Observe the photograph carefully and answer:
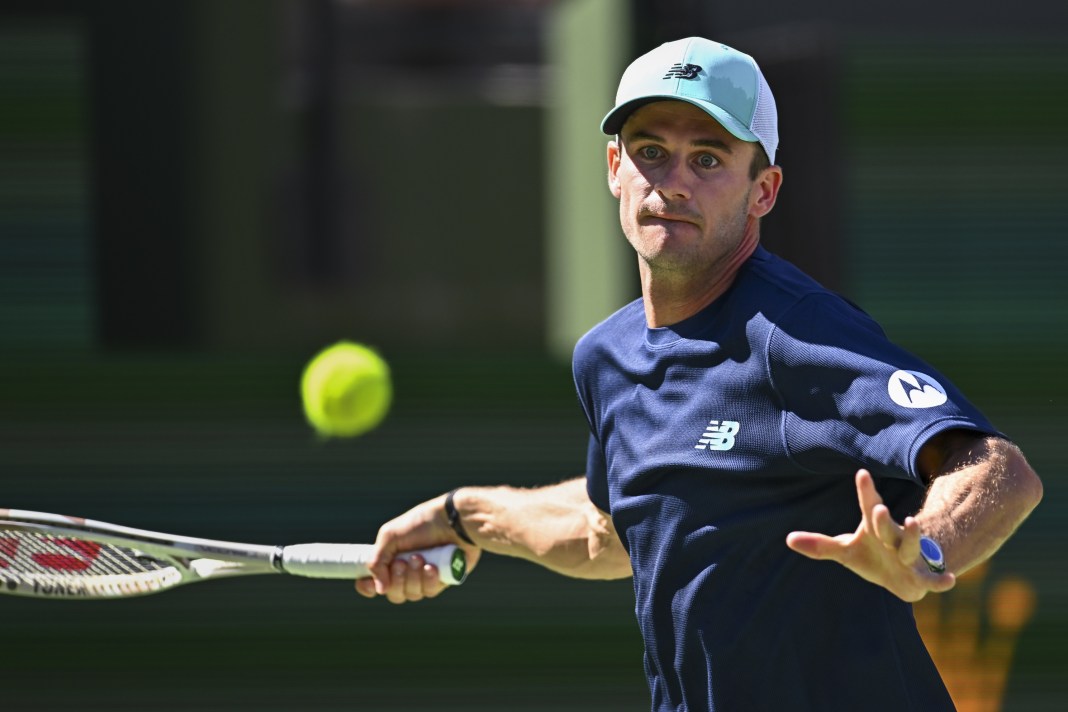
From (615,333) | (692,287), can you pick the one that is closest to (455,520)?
(615,333)

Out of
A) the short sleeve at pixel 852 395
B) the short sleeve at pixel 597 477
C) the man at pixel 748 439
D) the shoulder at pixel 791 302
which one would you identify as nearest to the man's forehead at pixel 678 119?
the man at pixel 748 439

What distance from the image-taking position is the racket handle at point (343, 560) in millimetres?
3877

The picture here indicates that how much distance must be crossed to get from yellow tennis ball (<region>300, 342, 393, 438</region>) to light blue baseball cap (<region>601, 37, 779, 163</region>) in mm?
3358

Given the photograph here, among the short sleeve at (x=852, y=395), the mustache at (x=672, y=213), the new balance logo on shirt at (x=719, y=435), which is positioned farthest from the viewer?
the mustache at (x=672, y=213)

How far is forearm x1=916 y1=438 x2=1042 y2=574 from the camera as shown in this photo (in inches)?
105

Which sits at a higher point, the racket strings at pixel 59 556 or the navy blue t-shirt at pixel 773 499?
the navy blue t-shirt at pixel 773 499

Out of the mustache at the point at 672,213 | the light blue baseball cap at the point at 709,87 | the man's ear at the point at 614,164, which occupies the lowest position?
the mustache at the point at 672,213

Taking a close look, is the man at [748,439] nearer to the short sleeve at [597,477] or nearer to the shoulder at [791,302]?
the shoulder at [791,302]

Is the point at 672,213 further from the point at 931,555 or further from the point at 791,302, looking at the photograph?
the point at 931,555

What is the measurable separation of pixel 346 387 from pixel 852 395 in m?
3.92

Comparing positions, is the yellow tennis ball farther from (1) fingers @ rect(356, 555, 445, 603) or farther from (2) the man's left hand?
(2) the man's left hand

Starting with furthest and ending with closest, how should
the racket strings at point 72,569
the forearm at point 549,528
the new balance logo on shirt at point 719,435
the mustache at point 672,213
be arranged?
1. the racket strings at point 72,569
2. the forearm at point 549,528
3. the mustache at point 672,213
4. the new balance logo on shirt at point 719,435

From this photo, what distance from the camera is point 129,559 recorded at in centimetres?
418

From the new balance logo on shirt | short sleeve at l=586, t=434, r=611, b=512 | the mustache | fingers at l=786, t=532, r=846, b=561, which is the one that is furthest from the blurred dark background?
fingers at l=786, t=532, r=846, b=561
